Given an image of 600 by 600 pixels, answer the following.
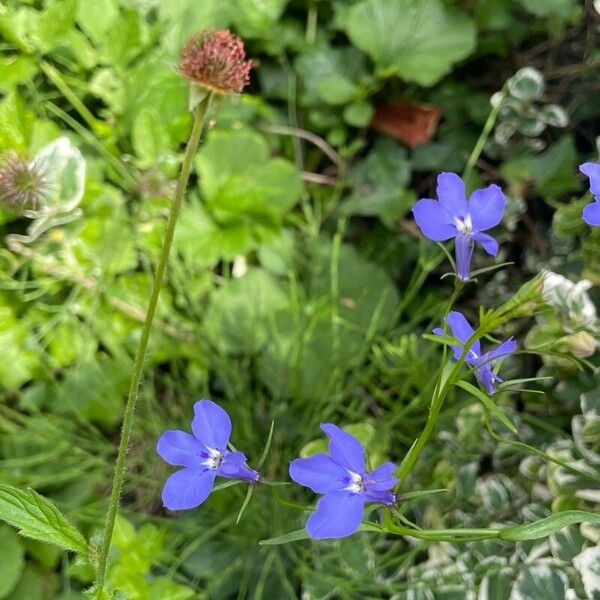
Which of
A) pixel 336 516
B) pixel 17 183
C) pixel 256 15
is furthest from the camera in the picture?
pixel 256 15

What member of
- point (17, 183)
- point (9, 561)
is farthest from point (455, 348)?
point (9, 561)

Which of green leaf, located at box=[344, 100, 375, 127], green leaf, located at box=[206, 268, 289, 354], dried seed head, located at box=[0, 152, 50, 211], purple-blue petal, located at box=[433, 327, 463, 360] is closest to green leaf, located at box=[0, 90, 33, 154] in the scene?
dried seed head, located at box=[0, 152, 50, 211]

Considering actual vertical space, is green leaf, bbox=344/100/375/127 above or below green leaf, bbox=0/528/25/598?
above

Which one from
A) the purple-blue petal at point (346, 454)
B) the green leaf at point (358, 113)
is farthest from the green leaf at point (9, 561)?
the green leaf at point (358, 113)

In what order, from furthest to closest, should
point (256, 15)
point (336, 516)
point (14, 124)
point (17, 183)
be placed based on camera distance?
point (256, 15), point (14, 124), point (17, 183), point (336, 516)

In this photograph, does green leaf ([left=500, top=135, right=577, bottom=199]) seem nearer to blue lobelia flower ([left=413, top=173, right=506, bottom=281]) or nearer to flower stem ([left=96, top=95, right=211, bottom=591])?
blue lobelia flower ([left=413, top=173, right=506, bottom=281])

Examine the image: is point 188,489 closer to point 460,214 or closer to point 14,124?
point 460,214

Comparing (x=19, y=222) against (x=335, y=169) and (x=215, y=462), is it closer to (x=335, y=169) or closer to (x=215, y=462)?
(x=335, y=169)

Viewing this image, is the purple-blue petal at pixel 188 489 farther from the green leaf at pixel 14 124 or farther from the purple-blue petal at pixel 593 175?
the green leaf at pixel 14 124
